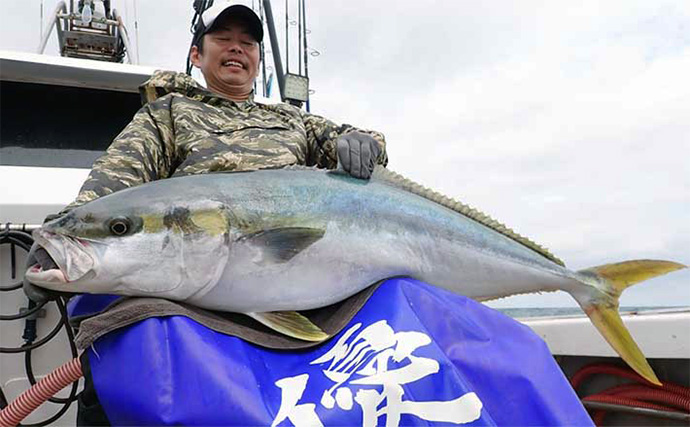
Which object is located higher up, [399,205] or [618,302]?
[399,205]

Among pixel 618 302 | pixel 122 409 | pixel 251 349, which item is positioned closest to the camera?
pixel 122 409

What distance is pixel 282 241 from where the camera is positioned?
1.81 m

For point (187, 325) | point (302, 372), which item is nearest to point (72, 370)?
point (187, 325)

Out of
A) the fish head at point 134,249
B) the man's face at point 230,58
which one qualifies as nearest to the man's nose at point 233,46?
the man's face at point 230,58

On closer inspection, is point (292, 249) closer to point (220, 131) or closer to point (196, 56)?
point (220, 131)

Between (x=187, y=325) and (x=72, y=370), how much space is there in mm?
727

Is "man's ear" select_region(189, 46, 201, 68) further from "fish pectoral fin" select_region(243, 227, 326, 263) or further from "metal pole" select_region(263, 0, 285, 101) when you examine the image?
"metal pole" select_region(263, 0, 285, 101)

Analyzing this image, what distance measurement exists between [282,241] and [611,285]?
4.83 ft

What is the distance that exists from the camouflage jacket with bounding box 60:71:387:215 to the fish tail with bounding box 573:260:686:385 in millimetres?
1114

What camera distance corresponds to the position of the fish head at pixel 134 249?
1557mm

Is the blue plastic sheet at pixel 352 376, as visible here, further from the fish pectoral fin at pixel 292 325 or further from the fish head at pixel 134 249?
the fish head at pixel 134 249

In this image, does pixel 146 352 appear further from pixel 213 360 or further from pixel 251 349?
pixel 251 349

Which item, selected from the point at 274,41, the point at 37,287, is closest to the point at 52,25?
the point at 274,41

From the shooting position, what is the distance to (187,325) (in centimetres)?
147
